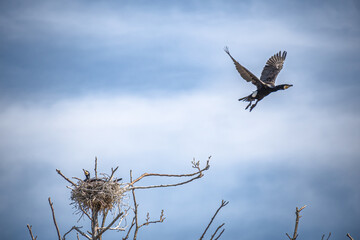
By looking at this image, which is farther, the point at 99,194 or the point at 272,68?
the point at 272,68

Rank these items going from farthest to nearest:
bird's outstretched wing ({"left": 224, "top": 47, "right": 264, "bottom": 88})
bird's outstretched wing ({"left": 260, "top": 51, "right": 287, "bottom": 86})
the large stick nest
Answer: bird's outstretched wing ({"left": 260, "top": 51, "right": 287, "bottom": 86}), bird's outstretched wing ({"left": 224, "top": 47, "right": 264, "bottom": 88}), the large stick nest

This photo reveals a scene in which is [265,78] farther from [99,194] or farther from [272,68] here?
[99,194]

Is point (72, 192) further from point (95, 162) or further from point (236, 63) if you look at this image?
point (236, 63)

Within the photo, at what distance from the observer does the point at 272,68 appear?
15.8 meters

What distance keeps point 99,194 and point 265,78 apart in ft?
28.8

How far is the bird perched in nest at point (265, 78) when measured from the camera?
45.3 feet

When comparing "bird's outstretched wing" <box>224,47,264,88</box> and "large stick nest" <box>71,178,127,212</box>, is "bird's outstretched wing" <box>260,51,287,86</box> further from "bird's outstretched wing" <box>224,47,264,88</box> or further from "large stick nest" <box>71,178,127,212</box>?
"large stick nest" <box>71,178,127,212</box>

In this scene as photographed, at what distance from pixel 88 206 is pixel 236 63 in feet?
22.0

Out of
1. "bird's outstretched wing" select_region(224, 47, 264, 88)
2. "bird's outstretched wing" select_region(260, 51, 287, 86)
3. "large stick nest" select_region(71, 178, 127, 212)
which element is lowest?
"large stick nest" select_region(71, 178, 127, 212)

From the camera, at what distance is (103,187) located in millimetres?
8961

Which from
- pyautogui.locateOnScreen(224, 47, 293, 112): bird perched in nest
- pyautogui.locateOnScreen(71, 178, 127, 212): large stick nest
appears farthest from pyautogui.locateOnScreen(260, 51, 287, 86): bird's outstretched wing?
pyautogui.locateOnScreen(71, 178, 127, 212): large stick nest

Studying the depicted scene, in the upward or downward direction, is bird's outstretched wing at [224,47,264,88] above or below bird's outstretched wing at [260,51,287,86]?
below

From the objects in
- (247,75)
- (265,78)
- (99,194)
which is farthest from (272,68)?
(99,194)

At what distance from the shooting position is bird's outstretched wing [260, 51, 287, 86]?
611 inches
